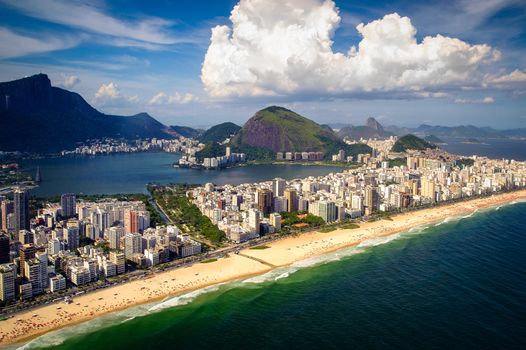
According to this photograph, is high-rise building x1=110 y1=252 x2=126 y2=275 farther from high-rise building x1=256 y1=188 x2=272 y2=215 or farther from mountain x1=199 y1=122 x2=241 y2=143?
mountain x1=199 y1=122 x2=241 y2=143

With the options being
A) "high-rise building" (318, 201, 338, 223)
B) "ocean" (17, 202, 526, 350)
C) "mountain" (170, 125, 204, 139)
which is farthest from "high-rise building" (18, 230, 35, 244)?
"mountain" (170, 125, 204, 139)

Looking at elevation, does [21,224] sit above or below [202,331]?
above

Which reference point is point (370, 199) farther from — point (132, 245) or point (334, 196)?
point (132, 245)

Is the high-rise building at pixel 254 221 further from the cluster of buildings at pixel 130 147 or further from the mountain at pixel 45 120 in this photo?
the mountain at pixel 45 120

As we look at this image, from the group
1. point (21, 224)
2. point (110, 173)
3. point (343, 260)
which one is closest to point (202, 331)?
point (343, 260)

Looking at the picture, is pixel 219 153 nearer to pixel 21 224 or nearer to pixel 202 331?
pixel 21 224

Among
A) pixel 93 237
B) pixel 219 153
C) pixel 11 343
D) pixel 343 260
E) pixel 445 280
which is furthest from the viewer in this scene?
pixel 219 153

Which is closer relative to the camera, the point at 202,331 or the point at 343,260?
the point at 202,331
